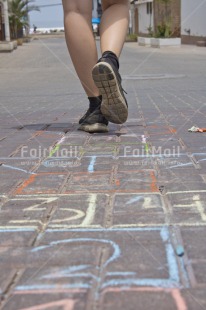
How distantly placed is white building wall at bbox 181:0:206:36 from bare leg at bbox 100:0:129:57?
2429 cm

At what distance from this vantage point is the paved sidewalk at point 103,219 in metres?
1.30

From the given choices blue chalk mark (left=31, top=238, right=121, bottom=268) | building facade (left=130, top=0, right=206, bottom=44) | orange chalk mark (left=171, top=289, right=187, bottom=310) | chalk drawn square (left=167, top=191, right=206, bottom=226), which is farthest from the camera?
building facade (left=130, top=0, right=206, bottom=44)

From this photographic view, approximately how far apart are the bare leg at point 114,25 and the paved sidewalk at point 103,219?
23.8 inches

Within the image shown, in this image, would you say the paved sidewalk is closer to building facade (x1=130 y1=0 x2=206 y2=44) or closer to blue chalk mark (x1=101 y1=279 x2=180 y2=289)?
blue chalk mark (x1=101 y1=279 x2=180 y2=289)

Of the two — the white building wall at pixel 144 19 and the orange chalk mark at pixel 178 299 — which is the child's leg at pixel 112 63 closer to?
the orange chalk mark at pixel 178 299

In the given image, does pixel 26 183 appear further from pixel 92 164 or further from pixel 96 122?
pixel 96 122

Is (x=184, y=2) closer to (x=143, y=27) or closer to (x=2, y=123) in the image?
(x=143, y=27)

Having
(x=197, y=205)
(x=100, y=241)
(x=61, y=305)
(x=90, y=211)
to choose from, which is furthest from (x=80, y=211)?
(x=61, y=305)

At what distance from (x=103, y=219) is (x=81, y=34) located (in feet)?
6.36

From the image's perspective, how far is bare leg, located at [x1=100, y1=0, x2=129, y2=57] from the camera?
338 cm

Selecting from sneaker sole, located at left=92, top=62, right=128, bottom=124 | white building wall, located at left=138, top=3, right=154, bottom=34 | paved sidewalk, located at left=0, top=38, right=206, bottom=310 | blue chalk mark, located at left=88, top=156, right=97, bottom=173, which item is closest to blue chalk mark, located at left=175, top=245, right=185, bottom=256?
paved sidewalk, located at left=0, top=38, right=206, bottom=310

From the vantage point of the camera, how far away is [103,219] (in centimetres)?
182

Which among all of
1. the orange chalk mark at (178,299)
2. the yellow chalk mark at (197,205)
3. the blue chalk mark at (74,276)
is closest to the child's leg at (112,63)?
the yellow chalk mark at (197,205)

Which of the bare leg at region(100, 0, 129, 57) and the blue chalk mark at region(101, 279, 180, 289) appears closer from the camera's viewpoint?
the blue chalk mark at region(101, 279, 180, 289)
